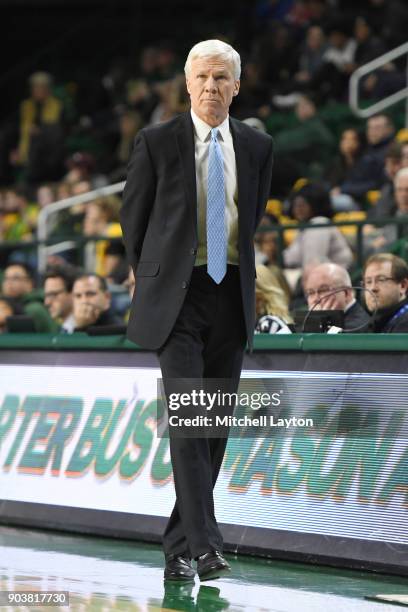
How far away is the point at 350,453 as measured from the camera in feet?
20.1

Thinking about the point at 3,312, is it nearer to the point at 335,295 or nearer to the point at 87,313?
the point at 87,313

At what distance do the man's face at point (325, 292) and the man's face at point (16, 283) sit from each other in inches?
157

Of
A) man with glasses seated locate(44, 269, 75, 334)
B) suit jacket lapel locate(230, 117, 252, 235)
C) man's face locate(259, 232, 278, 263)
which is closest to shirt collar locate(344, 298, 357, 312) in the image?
suit jacket lapel locate(230, 117, 252, 235)

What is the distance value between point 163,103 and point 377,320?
986 centimetres

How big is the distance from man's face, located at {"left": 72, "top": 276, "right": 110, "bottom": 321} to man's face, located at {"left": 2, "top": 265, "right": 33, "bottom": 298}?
2541 millimetres

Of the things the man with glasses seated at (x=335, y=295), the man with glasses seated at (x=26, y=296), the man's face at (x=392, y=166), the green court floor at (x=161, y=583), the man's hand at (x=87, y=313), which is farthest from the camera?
the man's face at (x=392, y=166)

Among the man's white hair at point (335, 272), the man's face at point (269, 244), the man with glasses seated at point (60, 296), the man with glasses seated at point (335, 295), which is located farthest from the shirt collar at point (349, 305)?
the man's face at point (269, 244)

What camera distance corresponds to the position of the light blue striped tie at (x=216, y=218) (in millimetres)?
5332

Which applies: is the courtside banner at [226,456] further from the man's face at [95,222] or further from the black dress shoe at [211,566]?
the man's face at [95,222]

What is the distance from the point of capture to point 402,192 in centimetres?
976

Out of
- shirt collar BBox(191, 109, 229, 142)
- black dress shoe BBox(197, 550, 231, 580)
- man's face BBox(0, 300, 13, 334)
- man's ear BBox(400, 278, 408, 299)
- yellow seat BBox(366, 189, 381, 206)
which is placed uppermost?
shirt collar BBox(191, 109, 229, 142)

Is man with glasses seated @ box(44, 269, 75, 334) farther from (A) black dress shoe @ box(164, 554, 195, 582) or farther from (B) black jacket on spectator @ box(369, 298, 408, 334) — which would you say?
(A) black dress shoe @ box(164, 554, 195, 582)

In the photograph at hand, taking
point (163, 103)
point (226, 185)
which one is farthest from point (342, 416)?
point (163, 103)

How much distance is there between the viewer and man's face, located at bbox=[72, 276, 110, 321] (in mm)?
8812
